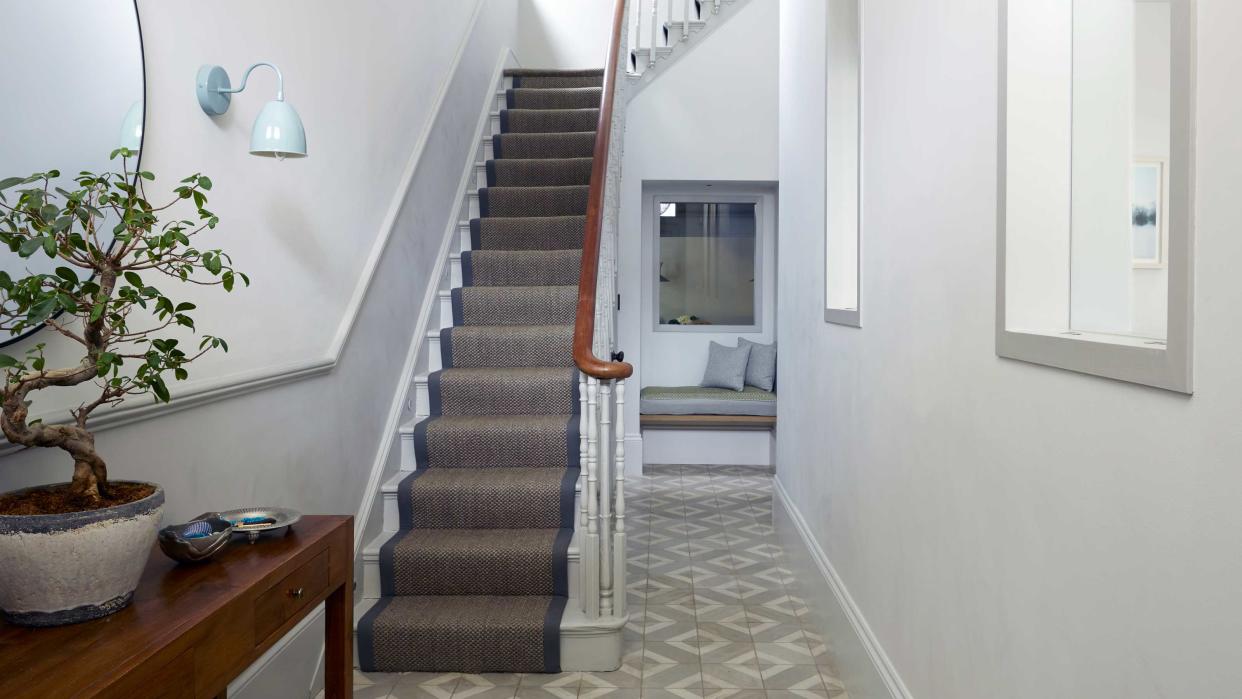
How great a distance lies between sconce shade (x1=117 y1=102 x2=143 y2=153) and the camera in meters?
1.88

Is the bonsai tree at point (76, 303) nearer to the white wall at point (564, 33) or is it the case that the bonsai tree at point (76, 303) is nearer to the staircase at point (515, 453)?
the staircase at point (515, 453)

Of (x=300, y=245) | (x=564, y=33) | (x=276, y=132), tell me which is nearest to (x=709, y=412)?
(x=564, y=33)

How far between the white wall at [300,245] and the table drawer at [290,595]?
0.51 metres

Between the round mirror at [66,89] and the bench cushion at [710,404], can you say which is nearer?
the round mirror at [66,89]

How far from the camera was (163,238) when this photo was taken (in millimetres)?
1458

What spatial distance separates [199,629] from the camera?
138 centimetres

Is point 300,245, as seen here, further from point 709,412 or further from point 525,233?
point 709,412

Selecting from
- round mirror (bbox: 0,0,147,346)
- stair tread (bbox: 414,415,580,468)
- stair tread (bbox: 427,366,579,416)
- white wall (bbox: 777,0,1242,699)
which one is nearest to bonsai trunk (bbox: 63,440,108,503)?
round mirror (bbox: 0,0,147,346)

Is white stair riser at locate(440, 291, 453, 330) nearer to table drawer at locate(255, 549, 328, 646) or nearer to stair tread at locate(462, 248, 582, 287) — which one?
stair tread at locate(462, 248, 582, 287)

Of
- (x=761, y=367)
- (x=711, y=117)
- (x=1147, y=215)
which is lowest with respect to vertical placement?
(x=761, y=367)

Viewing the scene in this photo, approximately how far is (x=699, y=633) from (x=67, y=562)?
2504 millimetres

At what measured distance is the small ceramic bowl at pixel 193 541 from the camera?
1625mm

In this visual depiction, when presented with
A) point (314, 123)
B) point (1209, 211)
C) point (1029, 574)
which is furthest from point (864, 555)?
point (314, 123)

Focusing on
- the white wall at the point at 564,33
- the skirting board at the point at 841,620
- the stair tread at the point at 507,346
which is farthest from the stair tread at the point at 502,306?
the white wall at the point at 564,33
